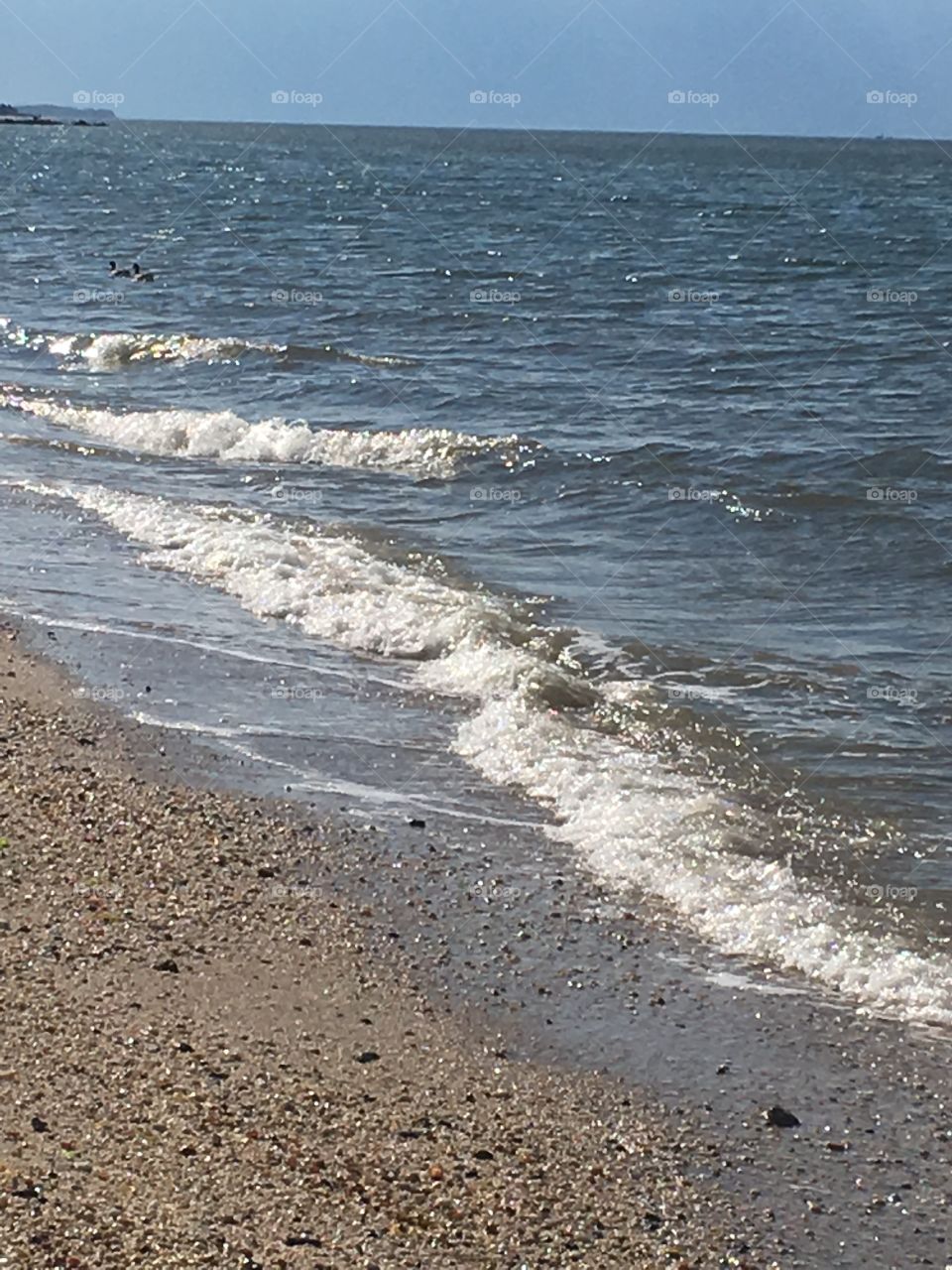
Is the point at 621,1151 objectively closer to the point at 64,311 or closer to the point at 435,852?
the point at 435,852

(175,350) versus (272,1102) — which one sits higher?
(175,350)

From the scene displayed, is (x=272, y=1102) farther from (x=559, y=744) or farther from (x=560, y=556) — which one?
(x=560, y=556)

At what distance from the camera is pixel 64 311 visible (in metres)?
30.9

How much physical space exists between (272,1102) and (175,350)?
21.8 m

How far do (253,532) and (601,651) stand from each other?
3823mm

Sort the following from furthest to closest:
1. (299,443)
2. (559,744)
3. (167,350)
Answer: (167,350) → (299,443) → (559,744)

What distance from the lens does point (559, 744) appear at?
8.66 meters

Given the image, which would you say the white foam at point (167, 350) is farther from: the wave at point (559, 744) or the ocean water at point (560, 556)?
the wave at point (559, 744)

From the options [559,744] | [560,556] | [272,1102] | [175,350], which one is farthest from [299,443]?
[272,1102]

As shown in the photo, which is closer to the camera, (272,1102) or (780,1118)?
(272,1102)

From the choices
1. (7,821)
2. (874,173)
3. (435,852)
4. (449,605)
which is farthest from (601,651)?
(874,173)

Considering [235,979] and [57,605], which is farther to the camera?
[57,605]

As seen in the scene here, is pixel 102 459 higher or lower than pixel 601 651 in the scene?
higher

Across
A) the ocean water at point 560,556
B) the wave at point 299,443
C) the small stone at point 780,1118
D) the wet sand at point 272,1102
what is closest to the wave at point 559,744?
the ocean water at point 560,556
